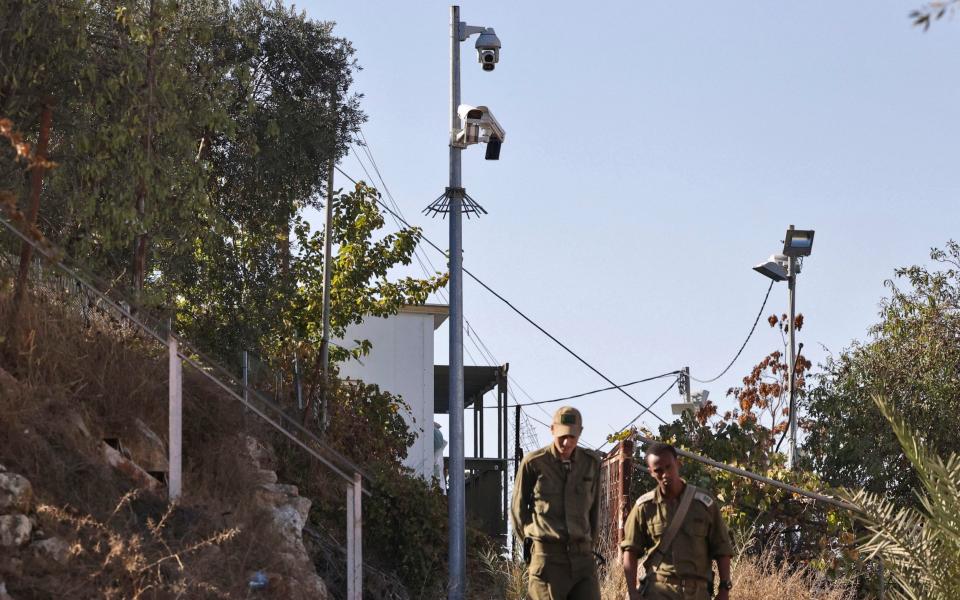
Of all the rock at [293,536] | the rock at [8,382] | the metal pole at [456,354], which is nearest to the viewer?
the rock at [8,382]

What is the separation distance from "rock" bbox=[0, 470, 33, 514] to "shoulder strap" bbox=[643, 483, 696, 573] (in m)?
4.05

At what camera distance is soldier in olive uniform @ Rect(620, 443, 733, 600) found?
7.66 metres

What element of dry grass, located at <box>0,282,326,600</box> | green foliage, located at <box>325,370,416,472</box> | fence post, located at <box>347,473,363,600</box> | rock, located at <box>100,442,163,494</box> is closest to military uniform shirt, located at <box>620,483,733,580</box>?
dry grass, located at <box>0,282,326,600</box>

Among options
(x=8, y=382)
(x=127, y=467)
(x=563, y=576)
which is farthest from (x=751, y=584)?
(x=8, y=382)

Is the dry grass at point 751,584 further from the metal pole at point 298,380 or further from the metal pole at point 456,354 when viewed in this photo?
the metal pole at point 298,380

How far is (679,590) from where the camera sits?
301 inches

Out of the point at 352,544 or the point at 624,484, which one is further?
the point at 624,484

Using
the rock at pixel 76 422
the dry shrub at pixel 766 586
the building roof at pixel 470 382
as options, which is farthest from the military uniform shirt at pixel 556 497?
the building roof at pixel 470 382

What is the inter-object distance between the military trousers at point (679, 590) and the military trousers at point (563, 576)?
63cm

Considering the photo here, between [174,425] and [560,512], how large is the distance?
3.59m

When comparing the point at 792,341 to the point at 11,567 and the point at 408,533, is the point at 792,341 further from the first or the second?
the point at 11,567

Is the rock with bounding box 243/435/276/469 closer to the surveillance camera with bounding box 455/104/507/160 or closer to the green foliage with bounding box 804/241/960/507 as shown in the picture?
the surveillance camera with bounding box 455/104/507/160

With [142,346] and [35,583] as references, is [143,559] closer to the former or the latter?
[35,583]

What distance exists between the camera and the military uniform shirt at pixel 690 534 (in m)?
7.70
